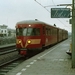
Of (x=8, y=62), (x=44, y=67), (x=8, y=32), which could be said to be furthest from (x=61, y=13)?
(x=8, y=32)

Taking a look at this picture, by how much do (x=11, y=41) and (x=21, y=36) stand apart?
29810 millimetres

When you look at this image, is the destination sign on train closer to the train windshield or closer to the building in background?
the train windshield

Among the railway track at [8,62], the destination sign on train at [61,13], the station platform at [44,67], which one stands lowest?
the railway track at [8,62]

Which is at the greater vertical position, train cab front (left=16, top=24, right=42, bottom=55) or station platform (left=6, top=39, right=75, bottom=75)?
train cab front (left=16, top=24, right=42, bottom=55)

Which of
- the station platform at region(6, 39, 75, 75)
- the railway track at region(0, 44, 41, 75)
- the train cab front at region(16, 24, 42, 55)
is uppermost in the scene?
the train cab front at region(16, 24, 42, 55)

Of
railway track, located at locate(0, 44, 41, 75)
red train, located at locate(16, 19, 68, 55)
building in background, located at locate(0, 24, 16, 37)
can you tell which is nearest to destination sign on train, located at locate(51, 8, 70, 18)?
railway track, located at locate(0, 44, 41, 75)

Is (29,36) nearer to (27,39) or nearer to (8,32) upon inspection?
(27,39)

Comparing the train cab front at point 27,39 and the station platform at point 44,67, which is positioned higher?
the train cab front at point 27,39

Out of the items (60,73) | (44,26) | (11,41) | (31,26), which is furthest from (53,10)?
(11,41)

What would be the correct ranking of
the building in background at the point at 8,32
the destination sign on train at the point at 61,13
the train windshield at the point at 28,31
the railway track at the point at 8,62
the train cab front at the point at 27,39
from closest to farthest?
1. the destination sign on train at the point at 61,13
2. the railway track at the point at 8,62
3. the train cab front at the point at 27,39
4. the train windshield at the point at 28,31
5. the building in background at the point at 8,32

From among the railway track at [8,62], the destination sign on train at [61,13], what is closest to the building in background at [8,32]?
the railway track at [8,62]

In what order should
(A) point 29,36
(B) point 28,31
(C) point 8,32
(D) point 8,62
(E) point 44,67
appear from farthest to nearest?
1. (C) point 8,32
2. (B) point 28,31
3. (A) point 29,36
4. (D) point 8,62
5. (E) point 44,67

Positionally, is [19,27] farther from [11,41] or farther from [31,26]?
[11,41]

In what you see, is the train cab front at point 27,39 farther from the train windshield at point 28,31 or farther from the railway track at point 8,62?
the railway track at point 8,62
